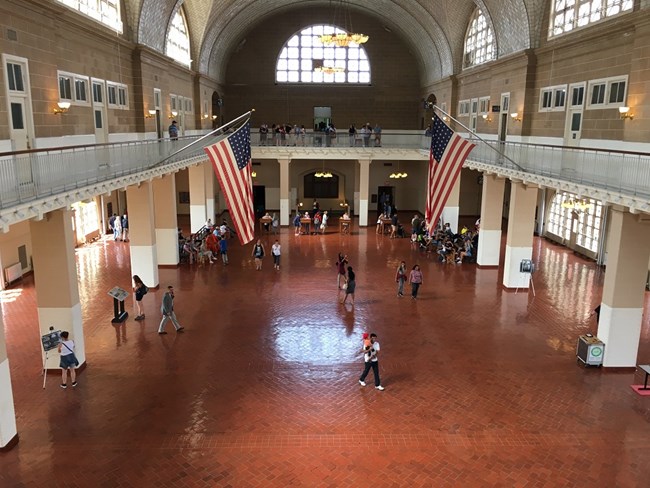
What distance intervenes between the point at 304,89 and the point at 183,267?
19654mm

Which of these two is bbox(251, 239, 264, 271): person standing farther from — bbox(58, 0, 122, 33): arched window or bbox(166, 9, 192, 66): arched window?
bbox(166, 9, 192, 66): arched window

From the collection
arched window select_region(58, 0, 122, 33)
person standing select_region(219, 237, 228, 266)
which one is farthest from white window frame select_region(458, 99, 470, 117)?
arched window select_region(58, 0, 122, 33)

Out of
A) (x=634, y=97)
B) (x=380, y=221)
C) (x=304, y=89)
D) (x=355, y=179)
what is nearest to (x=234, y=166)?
(x=634, y=97)

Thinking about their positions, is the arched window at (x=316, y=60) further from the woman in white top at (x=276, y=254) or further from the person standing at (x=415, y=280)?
the person standing at (x=415, y=280)

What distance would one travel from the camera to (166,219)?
20297 millimetres

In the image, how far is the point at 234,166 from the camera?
11.2 metres

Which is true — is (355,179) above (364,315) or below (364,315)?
above

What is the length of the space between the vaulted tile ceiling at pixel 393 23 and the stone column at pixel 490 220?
526 centimetres

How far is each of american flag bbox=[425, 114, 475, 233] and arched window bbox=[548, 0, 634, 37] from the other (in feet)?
21.3

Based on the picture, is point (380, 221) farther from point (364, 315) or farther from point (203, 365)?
point (203, 365)

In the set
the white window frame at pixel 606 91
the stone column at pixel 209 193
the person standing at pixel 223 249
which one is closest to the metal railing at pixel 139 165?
the white window frame at pixel 606 91

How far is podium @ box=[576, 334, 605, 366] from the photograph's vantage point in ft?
39.5

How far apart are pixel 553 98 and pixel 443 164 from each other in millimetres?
8126

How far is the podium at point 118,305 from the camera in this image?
14320 mm
